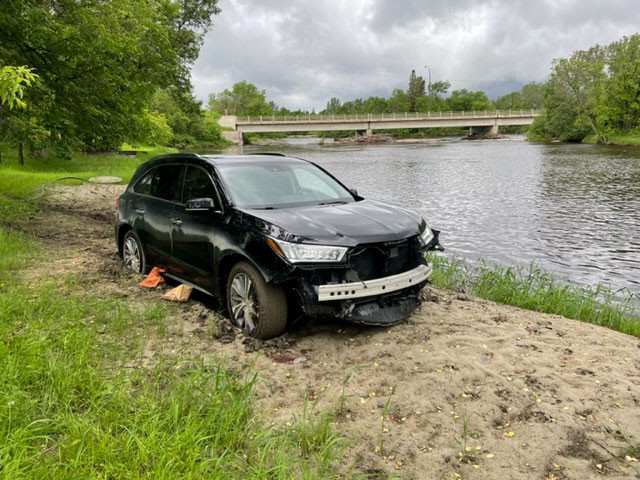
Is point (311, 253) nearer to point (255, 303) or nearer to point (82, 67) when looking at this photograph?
point (255, 303)

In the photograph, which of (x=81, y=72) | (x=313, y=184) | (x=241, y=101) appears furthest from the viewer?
(x=241, y=101)

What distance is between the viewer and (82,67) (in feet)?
33.9

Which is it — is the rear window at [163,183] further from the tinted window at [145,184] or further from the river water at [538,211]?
the river water at [538,211]

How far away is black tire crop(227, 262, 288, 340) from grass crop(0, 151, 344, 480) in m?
0.69

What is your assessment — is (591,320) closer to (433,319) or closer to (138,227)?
(433,319)

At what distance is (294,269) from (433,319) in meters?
2.05

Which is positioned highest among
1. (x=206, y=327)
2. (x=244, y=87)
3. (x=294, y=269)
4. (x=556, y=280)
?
(x=244, y=87)

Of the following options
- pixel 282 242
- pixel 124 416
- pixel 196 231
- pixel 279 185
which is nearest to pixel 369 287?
pixel 282 242

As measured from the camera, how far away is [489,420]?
3.50 meters

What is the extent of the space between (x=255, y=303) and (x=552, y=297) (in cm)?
459

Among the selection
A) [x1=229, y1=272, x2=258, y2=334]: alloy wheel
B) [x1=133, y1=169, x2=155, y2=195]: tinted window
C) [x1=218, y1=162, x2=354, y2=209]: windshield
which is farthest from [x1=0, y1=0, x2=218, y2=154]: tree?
[x1=229, y1=272, x2=258, y2=334]: alloy wheel

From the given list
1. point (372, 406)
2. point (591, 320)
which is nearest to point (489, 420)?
point (372, 406)

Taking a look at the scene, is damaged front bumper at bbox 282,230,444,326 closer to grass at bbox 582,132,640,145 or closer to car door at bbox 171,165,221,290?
car door at bbox 171,165,221,290

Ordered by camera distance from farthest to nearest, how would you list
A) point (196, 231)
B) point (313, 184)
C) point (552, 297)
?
point (552, 297) → point (313, 184) → point (196, 231)
